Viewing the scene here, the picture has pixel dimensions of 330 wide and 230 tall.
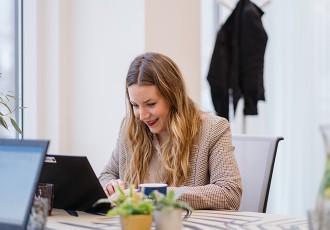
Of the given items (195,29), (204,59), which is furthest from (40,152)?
(204,59)

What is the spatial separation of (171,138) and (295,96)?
7.00 ft

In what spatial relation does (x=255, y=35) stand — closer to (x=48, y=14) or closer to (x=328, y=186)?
(x=48, y=14)

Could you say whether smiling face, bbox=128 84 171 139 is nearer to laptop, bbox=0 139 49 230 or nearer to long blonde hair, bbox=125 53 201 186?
long blonde hair, bbox=125 53 201 186

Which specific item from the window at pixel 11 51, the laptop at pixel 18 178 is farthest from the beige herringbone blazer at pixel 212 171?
the window at pixel 11 51

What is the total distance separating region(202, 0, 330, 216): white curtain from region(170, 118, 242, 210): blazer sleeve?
1883mm

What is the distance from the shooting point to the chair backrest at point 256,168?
210cm

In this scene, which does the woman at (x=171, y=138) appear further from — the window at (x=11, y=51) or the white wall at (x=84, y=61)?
the window at (x=11, y=51)

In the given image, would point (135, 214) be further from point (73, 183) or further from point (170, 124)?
point (170, 124)

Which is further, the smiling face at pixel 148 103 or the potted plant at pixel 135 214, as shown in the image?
the smiling face at pixel 148 103

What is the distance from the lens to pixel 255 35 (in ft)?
10.8

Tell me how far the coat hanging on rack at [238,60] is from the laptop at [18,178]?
2.05 m

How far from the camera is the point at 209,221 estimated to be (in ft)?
5.23

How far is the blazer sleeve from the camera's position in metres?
1.83

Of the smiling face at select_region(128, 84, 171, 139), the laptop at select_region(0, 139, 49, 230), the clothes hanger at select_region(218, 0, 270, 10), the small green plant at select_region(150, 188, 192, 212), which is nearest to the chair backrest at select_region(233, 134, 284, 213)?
the smiling face at select_region(128, 84, 171, 139)
